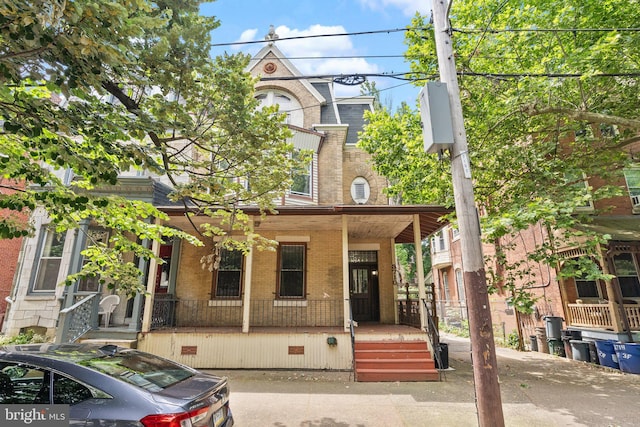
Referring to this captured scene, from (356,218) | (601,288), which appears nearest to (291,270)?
(356,218)

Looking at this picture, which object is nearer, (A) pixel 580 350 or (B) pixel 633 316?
(B) pixel 633 316

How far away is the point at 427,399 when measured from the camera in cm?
598

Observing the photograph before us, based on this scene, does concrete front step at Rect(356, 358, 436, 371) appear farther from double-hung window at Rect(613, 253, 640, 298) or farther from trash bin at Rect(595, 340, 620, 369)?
double-hung window at Rect(613, 253, 640, 298)

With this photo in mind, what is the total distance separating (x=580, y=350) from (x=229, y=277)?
11851 mm

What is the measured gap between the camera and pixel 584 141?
938 centimetres

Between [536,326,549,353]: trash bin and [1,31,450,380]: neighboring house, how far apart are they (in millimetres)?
6017

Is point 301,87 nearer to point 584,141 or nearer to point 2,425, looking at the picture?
point 584,141

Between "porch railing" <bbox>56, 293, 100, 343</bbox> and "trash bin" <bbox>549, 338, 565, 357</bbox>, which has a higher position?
"porch railing" <bbox>56, 293, 100, 343</bbox>

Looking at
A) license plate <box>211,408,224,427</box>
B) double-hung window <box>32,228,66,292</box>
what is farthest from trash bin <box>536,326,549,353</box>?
double-hung window <box>32,228,66,292</box>

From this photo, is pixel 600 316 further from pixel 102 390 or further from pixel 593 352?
pixel 102 390

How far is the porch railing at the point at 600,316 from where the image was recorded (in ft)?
32.3

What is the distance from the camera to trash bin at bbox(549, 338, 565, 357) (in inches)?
434

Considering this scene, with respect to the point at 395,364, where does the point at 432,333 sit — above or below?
above

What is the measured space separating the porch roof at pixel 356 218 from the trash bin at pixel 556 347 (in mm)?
5888
